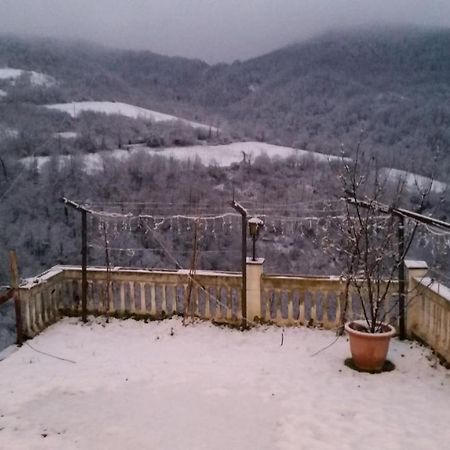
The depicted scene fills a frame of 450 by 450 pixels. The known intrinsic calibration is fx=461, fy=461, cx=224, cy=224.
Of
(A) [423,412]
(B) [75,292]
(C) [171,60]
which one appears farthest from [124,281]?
(C) [171,60]

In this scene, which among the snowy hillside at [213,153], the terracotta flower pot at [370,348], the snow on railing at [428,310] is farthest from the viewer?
the snowy hillside at [213,153]

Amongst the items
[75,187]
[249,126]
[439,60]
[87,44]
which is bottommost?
[75,187]

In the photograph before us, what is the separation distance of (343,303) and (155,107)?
76.7 metres

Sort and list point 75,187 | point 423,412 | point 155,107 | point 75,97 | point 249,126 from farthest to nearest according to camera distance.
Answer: point 155,107
point 249,126
point 75,97
point 75,187
point 423,412

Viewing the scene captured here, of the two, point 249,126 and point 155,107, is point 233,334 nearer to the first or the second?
point 249,126

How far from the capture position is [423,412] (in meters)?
4.02

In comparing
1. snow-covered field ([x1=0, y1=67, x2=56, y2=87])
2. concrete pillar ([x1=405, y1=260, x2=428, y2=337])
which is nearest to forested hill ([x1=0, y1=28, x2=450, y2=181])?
snow-covered field ([x1=0, y1=67, x2=56, y2=87])

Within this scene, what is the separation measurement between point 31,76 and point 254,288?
70831mm

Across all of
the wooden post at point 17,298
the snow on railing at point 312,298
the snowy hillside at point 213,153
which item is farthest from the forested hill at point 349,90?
the wooden post at point 17,298

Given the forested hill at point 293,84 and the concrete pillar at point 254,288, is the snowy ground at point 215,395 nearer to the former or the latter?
the concrete pillar at point 254,288

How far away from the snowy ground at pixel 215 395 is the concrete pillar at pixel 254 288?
1.08 ft

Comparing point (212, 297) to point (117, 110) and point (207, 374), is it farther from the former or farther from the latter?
point (117, 110)

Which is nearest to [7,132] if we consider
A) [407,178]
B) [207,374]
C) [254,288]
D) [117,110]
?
[117,110]

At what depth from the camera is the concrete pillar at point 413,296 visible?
18.7 feet
